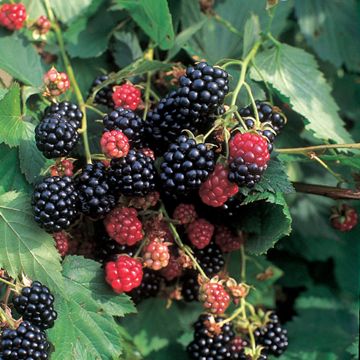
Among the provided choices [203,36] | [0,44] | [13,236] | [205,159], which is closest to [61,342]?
[13,236]

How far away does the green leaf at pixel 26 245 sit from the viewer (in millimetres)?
1297

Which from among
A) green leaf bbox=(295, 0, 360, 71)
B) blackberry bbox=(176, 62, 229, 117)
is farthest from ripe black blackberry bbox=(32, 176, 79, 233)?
green leaf bbox=(295, 0, 360, 71)

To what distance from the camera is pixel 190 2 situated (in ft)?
5.76

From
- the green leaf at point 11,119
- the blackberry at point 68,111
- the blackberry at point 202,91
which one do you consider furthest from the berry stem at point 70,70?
the blackberry at point 202,91

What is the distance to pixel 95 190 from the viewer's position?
1298 millimetres

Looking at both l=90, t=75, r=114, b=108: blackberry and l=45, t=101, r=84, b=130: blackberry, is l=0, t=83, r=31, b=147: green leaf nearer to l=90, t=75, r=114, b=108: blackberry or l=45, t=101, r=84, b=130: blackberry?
l=45, t=101, r=84, b=130: blackberry

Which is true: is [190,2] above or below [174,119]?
above

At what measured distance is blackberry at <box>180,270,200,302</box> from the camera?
1540 mm

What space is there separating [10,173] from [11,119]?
12cm

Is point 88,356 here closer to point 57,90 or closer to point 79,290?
point 79,290

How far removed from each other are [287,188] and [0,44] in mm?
788

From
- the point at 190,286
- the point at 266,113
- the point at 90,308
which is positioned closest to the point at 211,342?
the point at 190,286

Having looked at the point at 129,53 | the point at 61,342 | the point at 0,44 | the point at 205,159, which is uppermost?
the point at 0,44

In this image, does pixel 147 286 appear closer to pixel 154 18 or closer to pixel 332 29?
pixel 154 18
